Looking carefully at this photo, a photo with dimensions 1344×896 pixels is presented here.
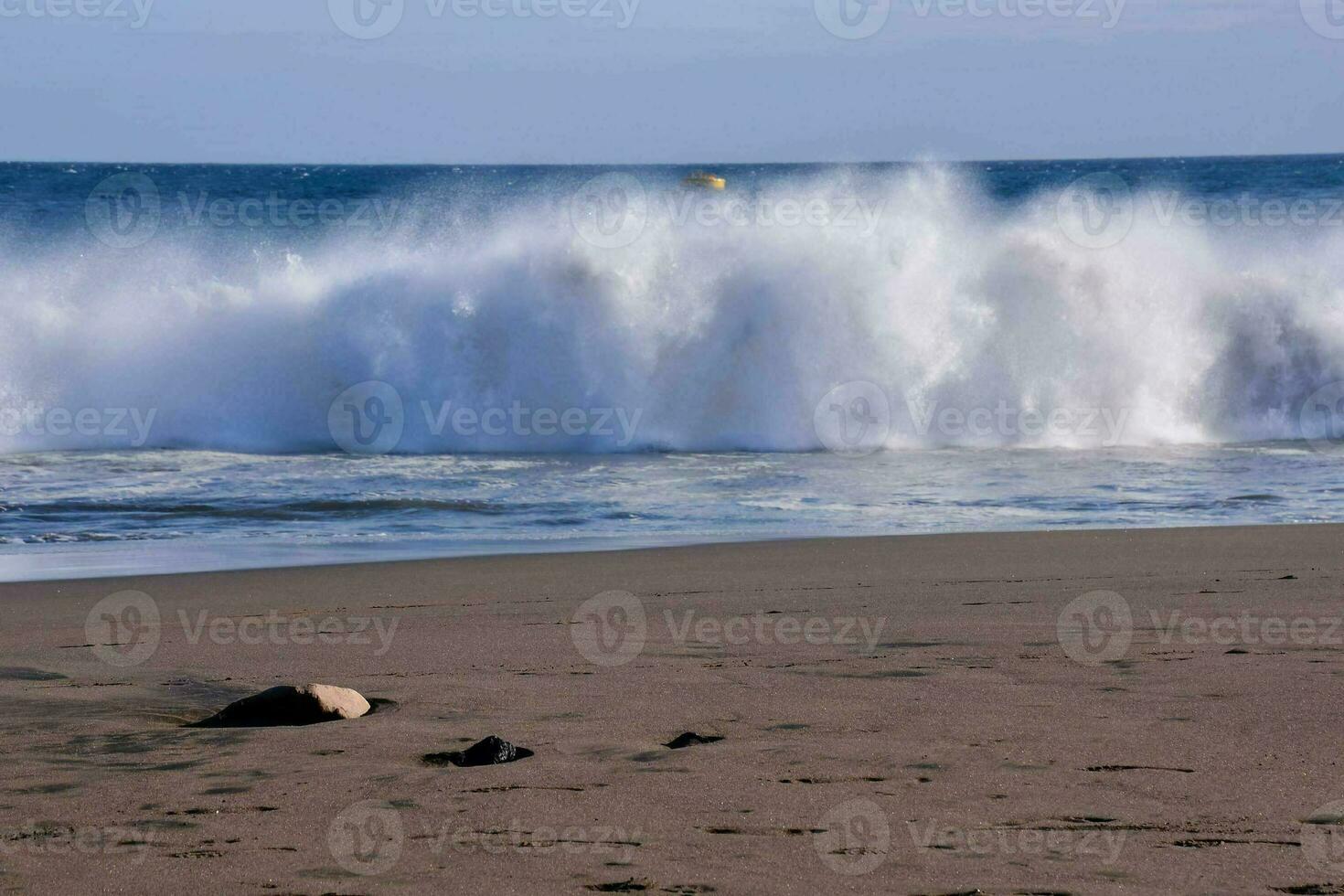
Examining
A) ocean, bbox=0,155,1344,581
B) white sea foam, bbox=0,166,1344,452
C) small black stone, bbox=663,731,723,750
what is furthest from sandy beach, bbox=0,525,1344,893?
white sea foam, bbox=0,166,1344,452

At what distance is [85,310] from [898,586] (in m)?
14.1

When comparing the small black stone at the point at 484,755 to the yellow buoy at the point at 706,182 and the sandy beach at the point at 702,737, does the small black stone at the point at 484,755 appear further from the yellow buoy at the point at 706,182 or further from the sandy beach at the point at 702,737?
the yellow buoy at the point at 706,182

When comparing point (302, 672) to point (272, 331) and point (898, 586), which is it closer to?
point (898, 586)

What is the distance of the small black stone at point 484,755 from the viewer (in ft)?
13.2

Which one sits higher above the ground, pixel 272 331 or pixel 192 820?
pixel 272 331

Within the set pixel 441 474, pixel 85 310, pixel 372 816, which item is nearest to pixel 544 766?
pixel 372 816

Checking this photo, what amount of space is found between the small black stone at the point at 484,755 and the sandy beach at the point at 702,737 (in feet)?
0.20

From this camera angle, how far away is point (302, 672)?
5.42 m

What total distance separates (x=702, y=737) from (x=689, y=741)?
0.06 metres

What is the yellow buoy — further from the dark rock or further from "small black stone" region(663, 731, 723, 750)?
"small black stone" region(663, 731, 723, 750)

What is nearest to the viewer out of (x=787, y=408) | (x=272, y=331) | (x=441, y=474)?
(x=441, y=474)

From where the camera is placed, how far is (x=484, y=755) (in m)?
4.04

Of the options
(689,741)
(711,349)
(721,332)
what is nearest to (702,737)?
(689,741)

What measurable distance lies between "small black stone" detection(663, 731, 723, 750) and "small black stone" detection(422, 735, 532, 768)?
17.1 inches
